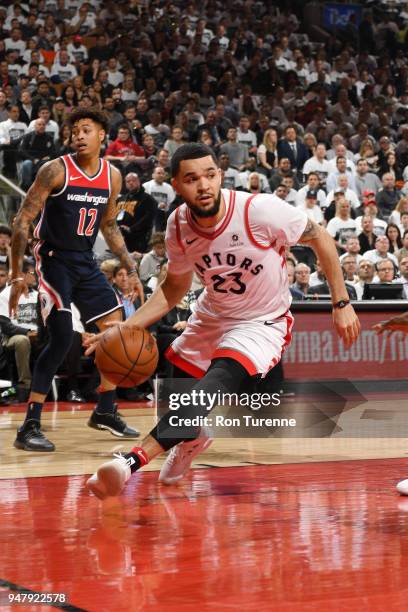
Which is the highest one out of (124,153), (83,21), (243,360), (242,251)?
(83,21)

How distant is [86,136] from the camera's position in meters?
7.17

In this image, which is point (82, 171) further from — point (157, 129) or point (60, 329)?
point (157, 129)

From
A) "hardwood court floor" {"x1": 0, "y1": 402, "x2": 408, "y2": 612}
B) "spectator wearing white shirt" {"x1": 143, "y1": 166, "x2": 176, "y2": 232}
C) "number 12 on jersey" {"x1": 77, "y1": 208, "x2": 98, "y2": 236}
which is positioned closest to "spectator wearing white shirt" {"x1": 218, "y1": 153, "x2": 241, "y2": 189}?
"spectator wearing white shirt" {"x1": 143, "y1": 166, "x2": 176, "y2": 232}

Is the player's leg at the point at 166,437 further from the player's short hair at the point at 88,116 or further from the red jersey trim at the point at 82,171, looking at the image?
the player's short hair at the point at 88,116

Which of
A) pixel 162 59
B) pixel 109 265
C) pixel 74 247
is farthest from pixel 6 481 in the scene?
pixel 162 59

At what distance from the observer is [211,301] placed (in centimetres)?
537

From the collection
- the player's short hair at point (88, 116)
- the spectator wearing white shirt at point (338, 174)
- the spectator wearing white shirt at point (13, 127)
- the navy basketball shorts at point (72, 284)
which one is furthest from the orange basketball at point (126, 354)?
the spectator wearing white shirt at point (338, 174)

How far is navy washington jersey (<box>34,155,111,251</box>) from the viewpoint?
719 centimetres

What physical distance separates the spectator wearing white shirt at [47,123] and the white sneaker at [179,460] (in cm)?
968

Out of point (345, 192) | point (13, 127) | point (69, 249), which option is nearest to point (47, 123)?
point (13, 127)

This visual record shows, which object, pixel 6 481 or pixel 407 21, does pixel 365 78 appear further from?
pixel 6 481

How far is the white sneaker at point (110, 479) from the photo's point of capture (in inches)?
187

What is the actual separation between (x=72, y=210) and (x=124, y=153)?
8.09 m

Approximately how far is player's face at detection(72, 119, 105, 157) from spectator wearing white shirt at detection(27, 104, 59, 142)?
7.43 m
